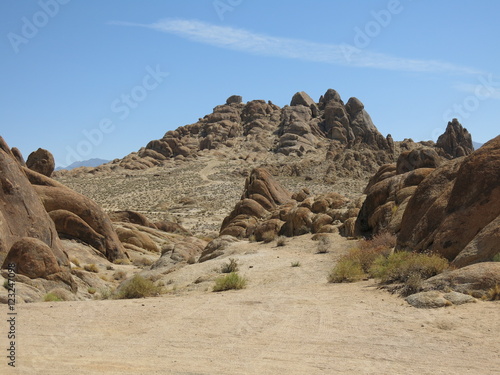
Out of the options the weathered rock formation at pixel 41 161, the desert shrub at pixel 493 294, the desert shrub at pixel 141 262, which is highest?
the weathered rock formation at pixel 41 161

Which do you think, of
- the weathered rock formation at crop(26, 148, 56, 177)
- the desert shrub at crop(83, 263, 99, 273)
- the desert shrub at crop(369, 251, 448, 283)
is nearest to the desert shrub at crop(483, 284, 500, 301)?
the desert shrub at crop(369, 251, 448, 283)

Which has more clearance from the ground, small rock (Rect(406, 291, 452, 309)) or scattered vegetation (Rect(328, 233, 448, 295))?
scattered vegetation (Rect(328, 233, 448, 295))

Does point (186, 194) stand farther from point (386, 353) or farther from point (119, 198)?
point (386, 353)

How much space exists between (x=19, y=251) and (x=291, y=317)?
29.3ft

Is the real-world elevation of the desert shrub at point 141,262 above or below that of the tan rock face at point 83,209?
below

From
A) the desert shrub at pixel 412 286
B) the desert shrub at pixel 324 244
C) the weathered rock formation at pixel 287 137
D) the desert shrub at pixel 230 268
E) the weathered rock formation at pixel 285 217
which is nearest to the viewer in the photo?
the desert shrub at pixel 412 286

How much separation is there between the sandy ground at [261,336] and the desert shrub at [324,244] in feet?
28.7

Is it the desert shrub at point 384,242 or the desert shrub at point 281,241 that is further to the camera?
Result: the desert shrub at point 281,241

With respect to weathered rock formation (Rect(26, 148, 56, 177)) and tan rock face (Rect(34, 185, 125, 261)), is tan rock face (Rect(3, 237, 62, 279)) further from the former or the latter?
weathered rock formation (Rect(26, 148, 56, 177))

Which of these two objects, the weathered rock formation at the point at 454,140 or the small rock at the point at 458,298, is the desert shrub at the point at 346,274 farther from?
the weathered rock formation at the point at 454,140

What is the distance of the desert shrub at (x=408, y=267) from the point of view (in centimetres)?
1245

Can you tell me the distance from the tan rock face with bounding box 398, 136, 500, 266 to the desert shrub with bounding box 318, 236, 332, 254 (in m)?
6.43

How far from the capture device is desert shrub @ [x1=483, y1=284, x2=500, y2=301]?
1040cm

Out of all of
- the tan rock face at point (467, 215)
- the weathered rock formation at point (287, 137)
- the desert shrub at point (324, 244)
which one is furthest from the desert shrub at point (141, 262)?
the weathered rock formation at point (287, 137)
